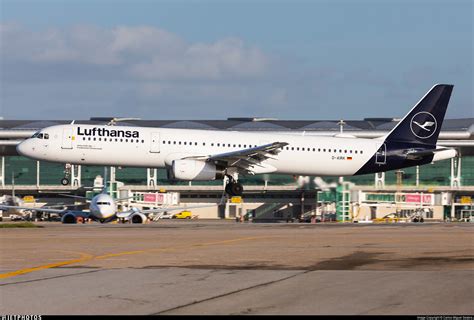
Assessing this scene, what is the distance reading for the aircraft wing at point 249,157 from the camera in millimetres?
54875

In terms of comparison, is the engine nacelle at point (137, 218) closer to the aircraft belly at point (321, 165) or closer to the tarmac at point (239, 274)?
the aircraft belly at point (321, 165)

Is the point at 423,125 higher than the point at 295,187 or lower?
higher

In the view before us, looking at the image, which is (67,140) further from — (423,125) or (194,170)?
(423,125)

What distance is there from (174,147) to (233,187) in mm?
4824

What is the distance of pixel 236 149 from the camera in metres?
57.5

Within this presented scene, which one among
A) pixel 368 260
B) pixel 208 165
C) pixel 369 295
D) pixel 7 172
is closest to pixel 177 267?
pixel 368 260

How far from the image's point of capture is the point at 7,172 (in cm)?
9719

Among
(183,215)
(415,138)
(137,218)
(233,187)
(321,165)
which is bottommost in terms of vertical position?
(183,215)

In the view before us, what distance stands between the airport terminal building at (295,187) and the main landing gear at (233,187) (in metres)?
5.82

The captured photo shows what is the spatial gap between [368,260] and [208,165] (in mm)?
31508

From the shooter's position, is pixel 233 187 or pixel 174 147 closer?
pixel 174 147

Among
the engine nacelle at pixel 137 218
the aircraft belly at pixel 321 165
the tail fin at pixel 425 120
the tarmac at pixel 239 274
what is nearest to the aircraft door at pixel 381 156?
the aircraft belly at pixel 321 165

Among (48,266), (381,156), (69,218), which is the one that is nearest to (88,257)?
(48,266)

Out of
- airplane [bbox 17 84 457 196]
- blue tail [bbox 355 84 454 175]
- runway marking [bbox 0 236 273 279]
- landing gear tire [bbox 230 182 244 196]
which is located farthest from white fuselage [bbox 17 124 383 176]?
runway marking [bbox 0 236 273 279]
